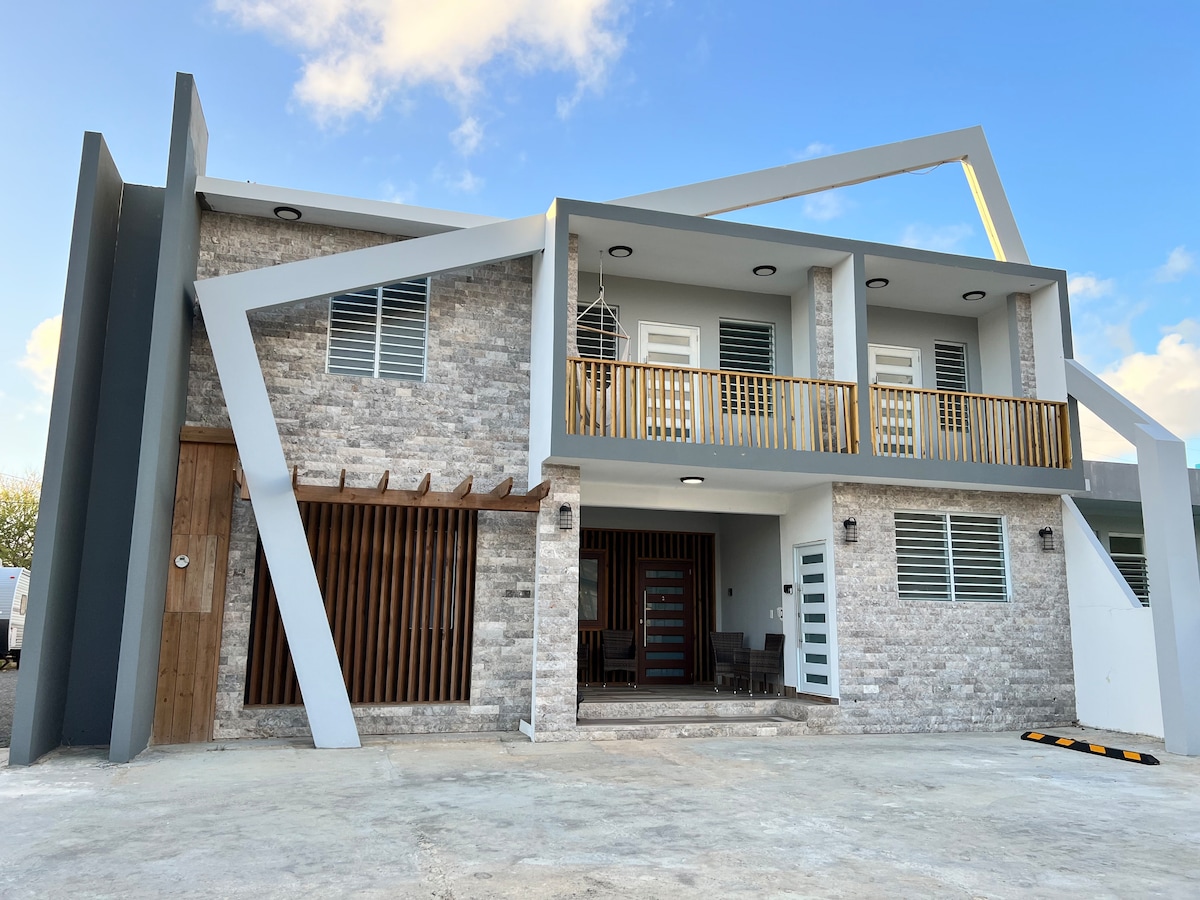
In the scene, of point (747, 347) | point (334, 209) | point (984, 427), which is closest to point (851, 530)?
point (984, 427)

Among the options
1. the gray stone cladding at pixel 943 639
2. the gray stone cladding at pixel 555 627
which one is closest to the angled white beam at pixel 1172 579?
the gray stone cladding at pixel 943 639

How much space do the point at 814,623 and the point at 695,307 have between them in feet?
14.7

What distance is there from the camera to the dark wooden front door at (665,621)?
45.6 ft

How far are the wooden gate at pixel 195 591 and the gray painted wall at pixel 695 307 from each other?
5009mm

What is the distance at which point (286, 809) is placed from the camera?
19.2ft

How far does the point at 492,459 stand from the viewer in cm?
1023

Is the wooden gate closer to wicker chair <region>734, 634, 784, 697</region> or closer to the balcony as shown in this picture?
the balcony

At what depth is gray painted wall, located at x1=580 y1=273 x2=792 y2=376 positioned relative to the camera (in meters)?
11.6

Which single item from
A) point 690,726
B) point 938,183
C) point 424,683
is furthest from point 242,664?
point 938,183

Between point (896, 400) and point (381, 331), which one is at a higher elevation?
point (381, 331)

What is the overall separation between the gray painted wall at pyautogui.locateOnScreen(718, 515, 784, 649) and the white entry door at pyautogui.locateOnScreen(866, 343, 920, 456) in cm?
213

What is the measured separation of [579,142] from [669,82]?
103 inches

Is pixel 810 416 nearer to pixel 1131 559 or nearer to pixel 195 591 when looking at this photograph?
pixel 195 591

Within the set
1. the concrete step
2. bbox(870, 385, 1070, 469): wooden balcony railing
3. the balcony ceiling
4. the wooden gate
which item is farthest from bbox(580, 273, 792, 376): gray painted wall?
the wooden gate
